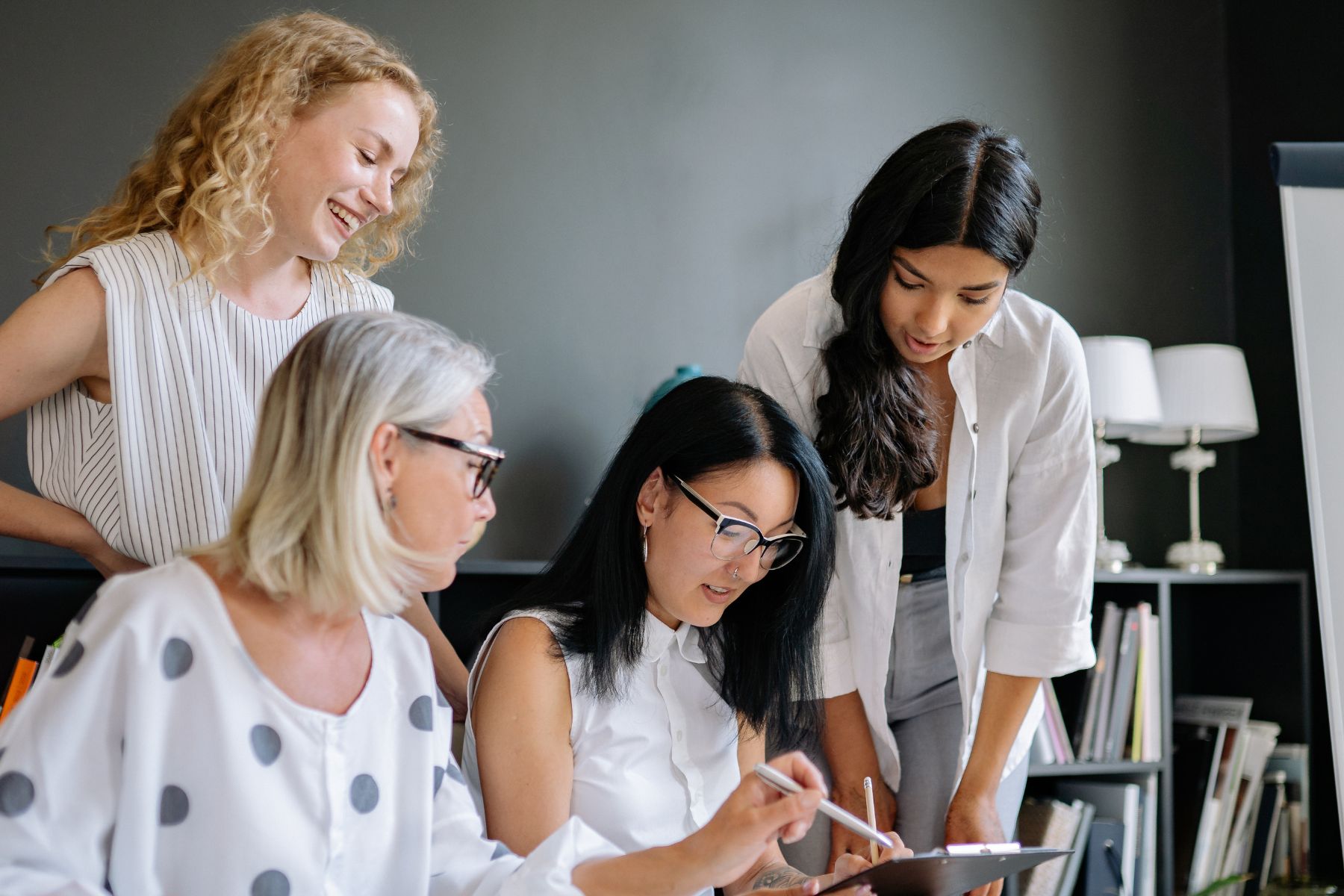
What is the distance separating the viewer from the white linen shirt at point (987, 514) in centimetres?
192

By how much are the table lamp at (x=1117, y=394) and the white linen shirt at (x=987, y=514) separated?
127 centimetres

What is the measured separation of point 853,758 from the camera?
76.6 inches

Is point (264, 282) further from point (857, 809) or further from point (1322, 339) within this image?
point (1322, 339)

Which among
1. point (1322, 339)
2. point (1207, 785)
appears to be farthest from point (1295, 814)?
point (1322, 339)

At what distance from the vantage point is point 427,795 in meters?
1.26

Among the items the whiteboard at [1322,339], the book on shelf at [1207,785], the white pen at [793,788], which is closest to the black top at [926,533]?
the whiteboard at [1322,339]

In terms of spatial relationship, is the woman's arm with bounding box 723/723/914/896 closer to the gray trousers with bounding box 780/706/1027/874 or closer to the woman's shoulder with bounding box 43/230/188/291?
the gray trousers with bounding box 780/706/1027/874

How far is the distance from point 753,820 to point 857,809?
82 centimetres

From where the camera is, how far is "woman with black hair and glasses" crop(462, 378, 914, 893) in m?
1.52

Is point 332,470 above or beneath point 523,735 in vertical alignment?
above

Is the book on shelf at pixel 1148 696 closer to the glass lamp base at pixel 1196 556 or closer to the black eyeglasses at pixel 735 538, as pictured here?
the glass lamp base at pixel 1196 556

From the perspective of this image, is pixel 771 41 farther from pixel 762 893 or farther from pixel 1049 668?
pixel 762 893

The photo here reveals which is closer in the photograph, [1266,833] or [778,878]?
[778,878]

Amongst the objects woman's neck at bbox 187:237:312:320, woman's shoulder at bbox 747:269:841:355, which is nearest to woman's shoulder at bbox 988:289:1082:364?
woman's shoulder at bbox 747:269:841:355
